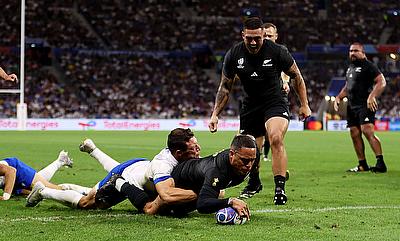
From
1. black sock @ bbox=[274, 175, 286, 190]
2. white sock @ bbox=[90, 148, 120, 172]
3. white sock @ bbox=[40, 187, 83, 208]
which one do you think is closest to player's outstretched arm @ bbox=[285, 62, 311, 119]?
black sock @ bbox=[274, 175, 286, 190]

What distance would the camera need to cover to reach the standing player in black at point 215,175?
22.3 ft

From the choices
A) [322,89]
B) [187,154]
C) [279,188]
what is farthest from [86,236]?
[322,89]

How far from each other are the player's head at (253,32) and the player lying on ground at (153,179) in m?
1.65

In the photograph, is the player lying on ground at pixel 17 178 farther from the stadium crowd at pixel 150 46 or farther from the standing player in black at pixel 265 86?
the stadium crowd at pixel 150 46

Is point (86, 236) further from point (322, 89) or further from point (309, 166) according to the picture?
point (322, 89)

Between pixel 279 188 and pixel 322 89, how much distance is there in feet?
149

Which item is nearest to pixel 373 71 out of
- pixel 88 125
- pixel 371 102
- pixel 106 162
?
pixel 371 102

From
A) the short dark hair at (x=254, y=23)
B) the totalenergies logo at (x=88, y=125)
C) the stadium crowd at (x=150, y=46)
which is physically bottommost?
the totalenergies logo at (x=88, y=125)

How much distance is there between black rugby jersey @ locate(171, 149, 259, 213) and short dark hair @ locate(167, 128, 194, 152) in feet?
0.74

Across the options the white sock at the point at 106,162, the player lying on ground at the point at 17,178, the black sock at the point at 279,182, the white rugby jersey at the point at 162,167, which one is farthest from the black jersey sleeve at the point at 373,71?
the white rugby jersey at the point at 162,167

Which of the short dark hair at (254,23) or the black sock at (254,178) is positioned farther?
the black sock at (254,178)

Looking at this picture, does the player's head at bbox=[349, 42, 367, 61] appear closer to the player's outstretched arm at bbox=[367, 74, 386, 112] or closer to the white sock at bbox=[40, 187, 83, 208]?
the player's outstretched arm at bbox=[367, 74, 386, 112]

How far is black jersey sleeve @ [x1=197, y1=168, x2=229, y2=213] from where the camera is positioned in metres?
6.79

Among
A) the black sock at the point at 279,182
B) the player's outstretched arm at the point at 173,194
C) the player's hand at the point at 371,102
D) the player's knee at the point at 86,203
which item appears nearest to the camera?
the player's outstretched arm at the point at 173,194
